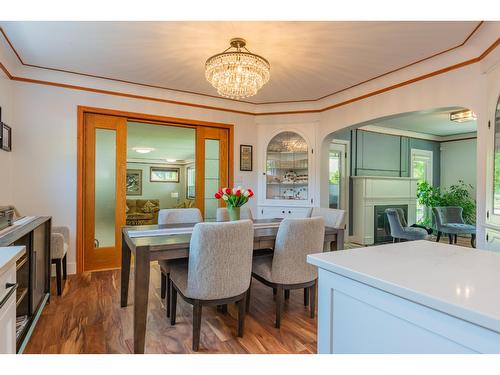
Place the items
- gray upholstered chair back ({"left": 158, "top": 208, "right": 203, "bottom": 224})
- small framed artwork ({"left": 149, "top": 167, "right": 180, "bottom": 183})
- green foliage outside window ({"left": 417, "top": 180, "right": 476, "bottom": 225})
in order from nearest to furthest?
gray upholstered chair back ({"left": 158, "top": 208, "right": 203, "bottom": 224}) → green foliage outside window ({"left": 417, "top": 180, "right": 476, "bottom": 225}) → small framed artwork ({"left": 149, "top": 167, "right": 180, "bottom": 183})

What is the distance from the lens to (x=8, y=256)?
124 cm

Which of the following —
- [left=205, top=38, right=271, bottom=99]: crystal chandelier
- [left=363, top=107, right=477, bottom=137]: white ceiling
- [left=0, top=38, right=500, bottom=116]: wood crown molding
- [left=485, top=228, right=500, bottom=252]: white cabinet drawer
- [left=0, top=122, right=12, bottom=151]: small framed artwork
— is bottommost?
[left=485, top=228, right=500, bottom=252]: white cabinet drawer

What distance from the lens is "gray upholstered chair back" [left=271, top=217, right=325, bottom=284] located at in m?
2.23

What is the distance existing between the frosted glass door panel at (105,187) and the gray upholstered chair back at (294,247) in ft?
8.02

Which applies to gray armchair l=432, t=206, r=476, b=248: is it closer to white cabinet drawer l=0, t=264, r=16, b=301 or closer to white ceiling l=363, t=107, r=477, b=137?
white ceiling l=363, t=107, r=477, b=137

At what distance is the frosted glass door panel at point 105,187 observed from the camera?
3617 millimetres

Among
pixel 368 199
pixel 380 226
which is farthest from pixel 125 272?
pixel 380 226

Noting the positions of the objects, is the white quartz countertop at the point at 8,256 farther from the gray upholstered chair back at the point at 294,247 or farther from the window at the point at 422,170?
the window at the point at 422,170

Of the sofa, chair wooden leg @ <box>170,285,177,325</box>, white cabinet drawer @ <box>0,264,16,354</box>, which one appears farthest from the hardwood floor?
the sofa

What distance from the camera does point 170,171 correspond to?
8.42m

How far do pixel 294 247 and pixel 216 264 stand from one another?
26.4 inches

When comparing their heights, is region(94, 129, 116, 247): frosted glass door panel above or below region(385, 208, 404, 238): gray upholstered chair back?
above

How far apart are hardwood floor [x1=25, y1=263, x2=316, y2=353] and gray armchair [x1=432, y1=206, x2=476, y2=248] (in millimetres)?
3834
